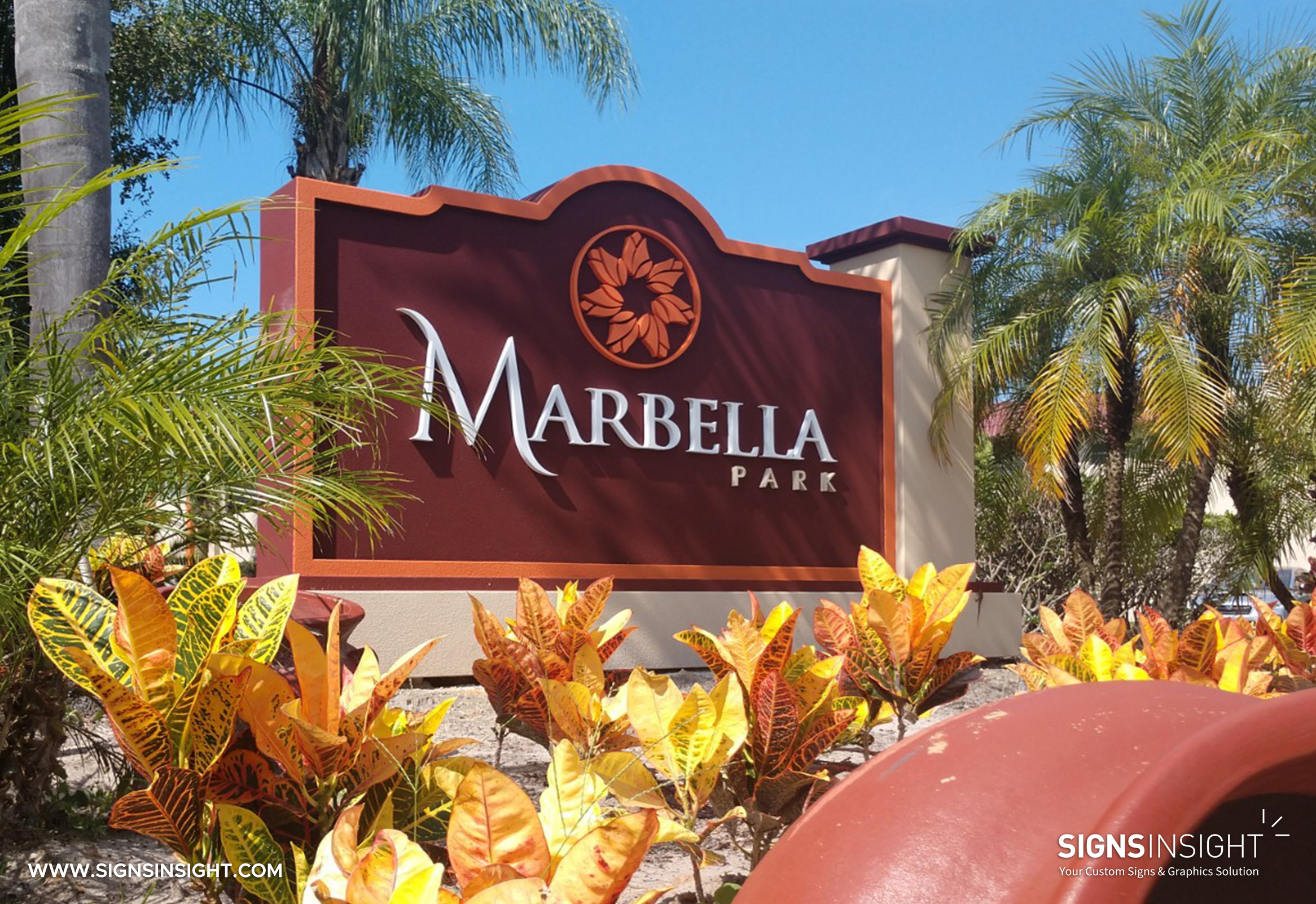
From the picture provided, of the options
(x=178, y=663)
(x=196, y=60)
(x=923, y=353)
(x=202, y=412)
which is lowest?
(x=178, y=663)

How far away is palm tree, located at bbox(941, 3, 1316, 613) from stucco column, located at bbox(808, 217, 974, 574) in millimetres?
296

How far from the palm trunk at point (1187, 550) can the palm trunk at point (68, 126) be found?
899cm

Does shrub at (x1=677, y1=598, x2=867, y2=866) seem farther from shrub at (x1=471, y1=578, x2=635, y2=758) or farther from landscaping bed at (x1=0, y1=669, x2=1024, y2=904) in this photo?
shrub at (x1=471, y1=578, x2=635, y2=758)

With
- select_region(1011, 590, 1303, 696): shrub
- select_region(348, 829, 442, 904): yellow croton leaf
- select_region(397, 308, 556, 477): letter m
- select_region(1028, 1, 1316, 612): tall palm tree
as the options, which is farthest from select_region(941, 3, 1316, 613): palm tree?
select_region(348, 829, 442, 904): yellow croton leaf

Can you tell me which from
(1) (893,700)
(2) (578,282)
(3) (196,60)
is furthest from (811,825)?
(3) (196,60)

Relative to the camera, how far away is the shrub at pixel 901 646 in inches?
109

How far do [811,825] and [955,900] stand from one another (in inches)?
9.1

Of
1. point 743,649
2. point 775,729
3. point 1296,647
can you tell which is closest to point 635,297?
point 1296,647

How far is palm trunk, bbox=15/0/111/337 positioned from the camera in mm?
5035

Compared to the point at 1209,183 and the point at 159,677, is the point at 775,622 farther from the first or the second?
the point at 1209,183

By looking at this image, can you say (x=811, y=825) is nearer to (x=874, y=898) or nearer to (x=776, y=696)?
(x=874, y=898)

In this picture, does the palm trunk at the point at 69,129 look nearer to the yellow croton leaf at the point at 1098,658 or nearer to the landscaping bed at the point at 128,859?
the landscaping bed at the point at 128,859

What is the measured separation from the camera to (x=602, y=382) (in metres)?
8.20

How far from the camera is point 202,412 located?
2684 mm
